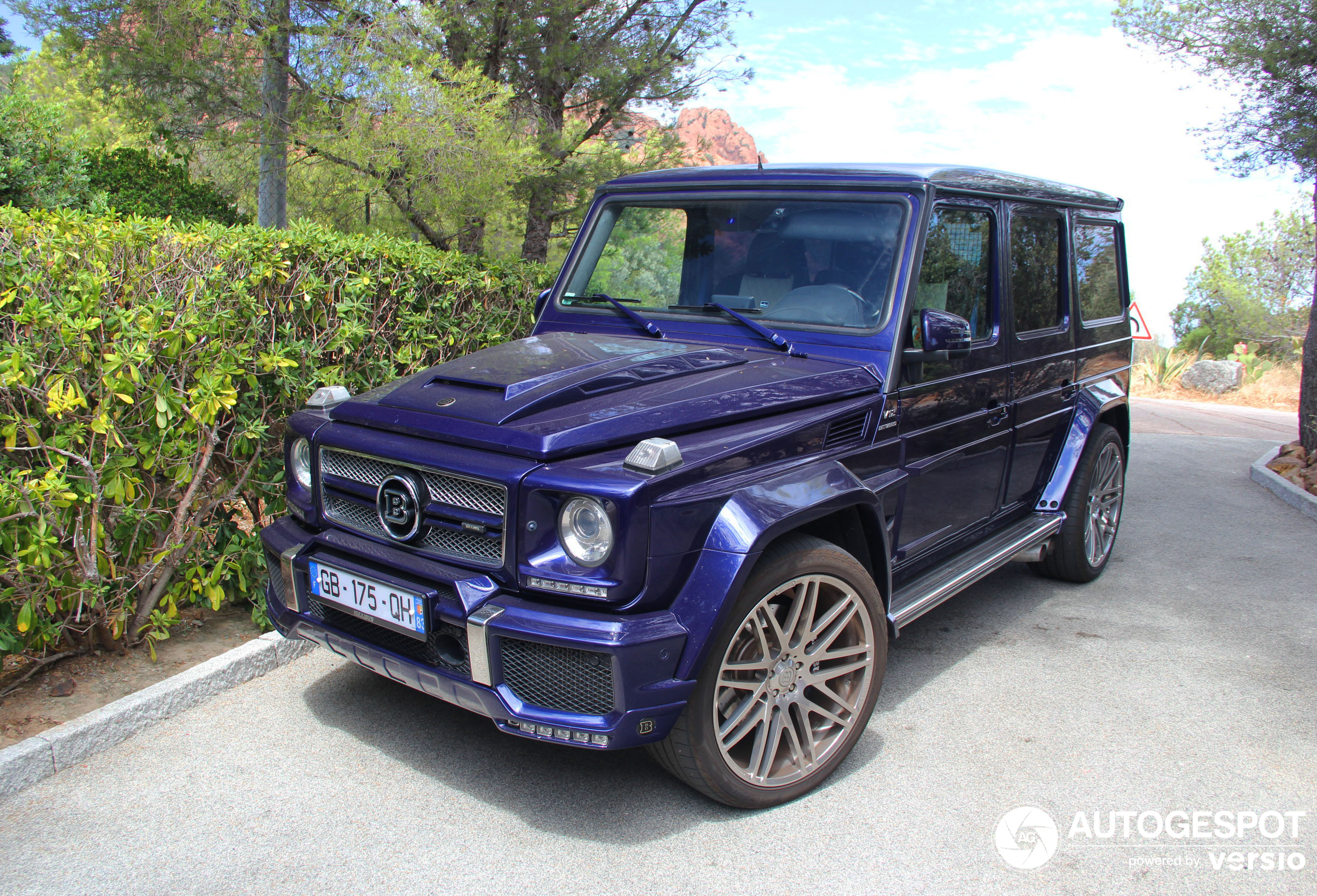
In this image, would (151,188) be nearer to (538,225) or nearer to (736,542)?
(538,225)

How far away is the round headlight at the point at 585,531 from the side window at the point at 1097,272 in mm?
3600

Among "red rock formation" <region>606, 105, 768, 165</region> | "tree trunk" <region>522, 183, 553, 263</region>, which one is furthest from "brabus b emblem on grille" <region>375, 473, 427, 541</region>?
"tree trunk" <region>522, 183, 553, 263</region>

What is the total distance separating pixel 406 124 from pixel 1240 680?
20.9 ft

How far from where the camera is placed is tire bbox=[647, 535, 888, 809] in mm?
2836

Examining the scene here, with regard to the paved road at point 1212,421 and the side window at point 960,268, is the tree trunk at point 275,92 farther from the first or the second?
the paved road at point 1212,421

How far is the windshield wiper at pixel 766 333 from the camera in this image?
12.1 feet

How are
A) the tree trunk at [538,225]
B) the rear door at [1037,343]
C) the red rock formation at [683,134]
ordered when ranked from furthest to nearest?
the red rock formation at [683,134] → the tree trunk at [538,225] → the rear door at [1037,343]

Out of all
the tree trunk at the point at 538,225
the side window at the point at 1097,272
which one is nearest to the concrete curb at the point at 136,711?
the side window at the point at 1097,272

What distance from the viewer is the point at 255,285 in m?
4.13

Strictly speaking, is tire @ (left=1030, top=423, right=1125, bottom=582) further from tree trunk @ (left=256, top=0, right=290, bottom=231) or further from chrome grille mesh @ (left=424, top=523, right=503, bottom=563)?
tree trunk @ (left=256, top=0, right=290, bottom=231)

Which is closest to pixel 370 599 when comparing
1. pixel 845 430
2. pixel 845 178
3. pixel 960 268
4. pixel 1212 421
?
pixel 845 430

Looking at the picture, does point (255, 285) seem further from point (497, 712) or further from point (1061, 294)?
point (1061, 294)

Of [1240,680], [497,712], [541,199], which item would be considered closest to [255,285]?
[497,712]

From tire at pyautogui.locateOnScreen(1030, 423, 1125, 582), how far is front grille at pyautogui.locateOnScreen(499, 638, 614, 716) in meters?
3.33
